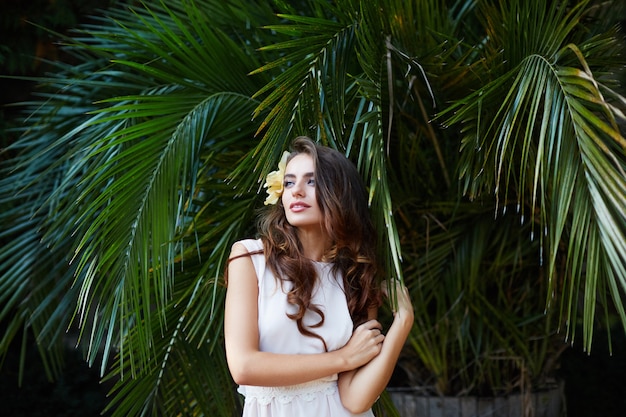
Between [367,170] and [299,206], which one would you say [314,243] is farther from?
[367,170]

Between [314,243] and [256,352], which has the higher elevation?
[314,243]

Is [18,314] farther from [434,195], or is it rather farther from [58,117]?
[434,195]

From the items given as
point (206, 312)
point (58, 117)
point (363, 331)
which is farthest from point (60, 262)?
point (363, 331)

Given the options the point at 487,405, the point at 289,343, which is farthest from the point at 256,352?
the point at 487,405

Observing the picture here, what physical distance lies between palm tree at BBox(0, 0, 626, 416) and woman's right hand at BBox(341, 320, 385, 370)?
0.19m

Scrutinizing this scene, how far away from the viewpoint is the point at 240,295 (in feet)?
5.38

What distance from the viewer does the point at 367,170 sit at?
1.87 metres

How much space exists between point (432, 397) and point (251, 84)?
1394mm

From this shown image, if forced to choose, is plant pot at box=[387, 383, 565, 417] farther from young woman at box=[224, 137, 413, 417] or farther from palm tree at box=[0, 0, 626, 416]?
young woman at box=[224, 137, 413, 417]

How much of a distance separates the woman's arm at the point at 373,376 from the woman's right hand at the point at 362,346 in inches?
0.7

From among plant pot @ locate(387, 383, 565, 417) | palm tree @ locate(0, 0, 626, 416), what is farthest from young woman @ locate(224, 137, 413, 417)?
plant pot @ locate(387, 383, 565, 417)

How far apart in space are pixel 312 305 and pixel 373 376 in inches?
7.7

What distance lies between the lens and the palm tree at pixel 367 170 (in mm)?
1773

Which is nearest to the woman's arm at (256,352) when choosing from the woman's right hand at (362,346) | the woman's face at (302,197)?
the woman's right hand at (362,346)
